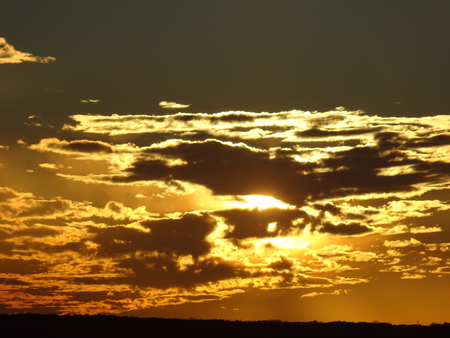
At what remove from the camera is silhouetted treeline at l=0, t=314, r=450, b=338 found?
61.5 metres

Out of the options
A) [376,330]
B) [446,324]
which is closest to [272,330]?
[376,330]

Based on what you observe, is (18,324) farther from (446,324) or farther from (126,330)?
(446,324)

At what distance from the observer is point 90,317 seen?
6588 centimetres

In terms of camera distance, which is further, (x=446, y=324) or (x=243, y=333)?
(x=446, y=324)

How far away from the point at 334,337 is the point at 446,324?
11.6 meters

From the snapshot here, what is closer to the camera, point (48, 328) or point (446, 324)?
point (48, 328)

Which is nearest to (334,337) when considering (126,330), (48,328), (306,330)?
(306,330)

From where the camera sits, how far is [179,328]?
63.6 meters

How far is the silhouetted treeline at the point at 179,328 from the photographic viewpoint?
61531mm

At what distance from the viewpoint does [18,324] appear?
205 ft

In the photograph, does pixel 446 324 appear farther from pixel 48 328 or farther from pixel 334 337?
pixel 48 328

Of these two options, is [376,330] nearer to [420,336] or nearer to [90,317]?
[420,336]

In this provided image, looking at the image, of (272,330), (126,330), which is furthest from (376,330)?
(126,330)

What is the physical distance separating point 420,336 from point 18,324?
35.7 meters
